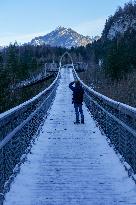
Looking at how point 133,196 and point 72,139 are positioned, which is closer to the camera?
point 133,196

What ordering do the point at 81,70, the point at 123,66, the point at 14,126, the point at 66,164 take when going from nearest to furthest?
the point at 14,126, the point at 66,164, the point at 123,66, the point at 81,70

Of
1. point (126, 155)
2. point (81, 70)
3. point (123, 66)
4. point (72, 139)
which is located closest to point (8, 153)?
point (126, 155)

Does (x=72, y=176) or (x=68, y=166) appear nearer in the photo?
(x=72, y=176)

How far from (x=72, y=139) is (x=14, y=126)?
4.52 meters

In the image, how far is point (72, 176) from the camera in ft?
28.3

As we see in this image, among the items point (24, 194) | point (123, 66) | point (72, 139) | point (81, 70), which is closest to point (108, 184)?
point (24, 194)

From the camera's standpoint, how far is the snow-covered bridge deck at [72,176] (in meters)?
7.21

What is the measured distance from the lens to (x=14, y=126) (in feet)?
29.0

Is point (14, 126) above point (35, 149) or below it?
above

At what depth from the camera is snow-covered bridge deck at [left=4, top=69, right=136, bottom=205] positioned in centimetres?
721

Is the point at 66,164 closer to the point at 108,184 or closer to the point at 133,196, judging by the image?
the point at 108,184

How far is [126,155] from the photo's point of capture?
9352mm

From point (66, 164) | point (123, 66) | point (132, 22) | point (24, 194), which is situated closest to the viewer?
point (24, 194)

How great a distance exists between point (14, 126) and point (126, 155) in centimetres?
210
